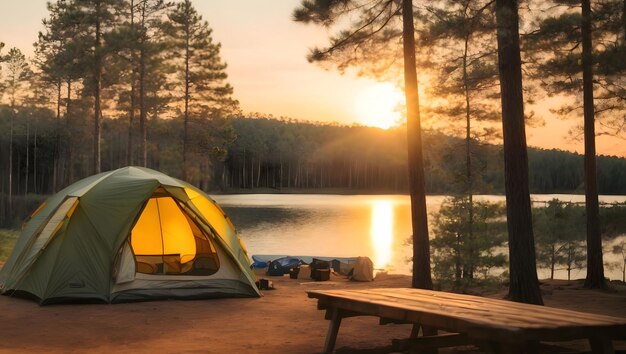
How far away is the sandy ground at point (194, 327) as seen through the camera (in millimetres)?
6473

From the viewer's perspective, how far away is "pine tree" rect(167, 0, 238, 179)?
36.6 metres

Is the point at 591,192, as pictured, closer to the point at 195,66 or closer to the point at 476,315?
the point at 476,315

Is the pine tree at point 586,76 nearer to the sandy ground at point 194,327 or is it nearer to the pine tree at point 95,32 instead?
the sandy ground at point 194,327

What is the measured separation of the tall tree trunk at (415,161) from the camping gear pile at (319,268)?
8.04ft

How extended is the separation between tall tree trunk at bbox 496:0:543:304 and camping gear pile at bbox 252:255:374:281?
4.66 meters

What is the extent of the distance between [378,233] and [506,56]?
29.1 metres

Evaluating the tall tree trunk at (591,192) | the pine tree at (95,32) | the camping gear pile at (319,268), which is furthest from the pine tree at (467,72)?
the pine tree at (95,32)

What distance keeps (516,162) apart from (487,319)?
5501mm

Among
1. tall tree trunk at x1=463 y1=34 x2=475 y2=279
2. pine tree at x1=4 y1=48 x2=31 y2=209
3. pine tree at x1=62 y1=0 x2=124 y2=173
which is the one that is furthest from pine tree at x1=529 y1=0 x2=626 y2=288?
pine tree at x1=4 y1=48 x2=31 y2=209

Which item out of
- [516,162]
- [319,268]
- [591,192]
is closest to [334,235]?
[319,268]

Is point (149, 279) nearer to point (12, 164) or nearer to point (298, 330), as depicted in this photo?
point (298, 330)

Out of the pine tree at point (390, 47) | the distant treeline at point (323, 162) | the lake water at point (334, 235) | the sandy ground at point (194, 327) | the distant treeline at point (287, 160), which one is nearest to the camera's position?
the sandy ground at point (194, 327)

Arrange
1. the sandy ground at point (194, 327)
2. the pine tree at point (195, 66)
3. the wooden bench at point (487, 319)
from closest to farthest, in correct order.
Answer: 1. the wooden bench at point (487, 319)
2. the sandy ground at point (194, 327)
3. the pine tree at point (195, 66)

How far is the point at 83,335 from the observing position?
277 inches
